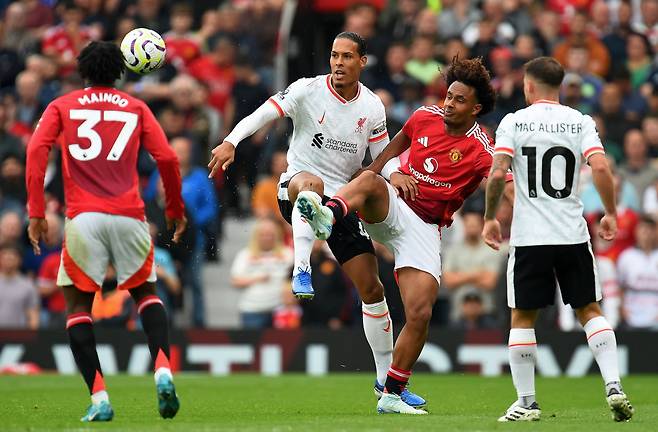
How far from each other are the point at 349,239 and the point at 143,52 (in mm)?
2202

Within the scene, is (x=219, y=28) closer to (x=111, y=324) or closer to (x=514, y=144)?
(x=111, y=324)

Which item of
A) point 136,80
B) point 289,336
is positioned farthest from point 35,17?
point 289,336

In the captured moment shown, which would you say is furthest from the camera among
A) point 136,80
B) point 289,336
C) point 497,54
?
point 136,80

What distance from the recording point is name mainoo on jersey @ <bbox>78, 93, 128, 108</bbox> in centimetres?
948

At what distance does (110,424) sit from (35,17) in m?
13.5

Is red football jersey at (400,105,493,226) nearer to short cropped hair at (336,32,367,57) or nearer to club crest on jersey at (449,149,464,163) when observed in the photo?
club crest on jersey at (449,149,464,163)

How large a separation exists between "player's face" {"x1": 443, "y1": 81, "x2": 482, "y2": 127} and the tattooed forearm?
1253 millimetres

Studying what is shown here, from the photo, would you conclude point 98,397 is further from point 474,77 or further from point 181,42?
point 181,42

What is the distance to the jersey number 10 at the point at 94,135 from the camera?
30.9 ft

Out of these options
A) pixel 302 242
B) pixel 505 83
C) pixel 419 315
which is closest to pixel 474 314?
pixel 505 83

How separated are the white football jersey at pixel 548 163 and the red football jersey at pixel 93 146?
2.55m

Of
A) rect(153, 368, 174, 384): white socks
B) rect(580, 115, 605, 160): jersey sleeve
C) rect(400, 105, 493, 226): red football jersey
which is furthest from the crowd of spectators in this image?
rect(580, 115, 605, 160): jersey sleeve

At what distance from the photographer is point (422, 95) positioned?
1881 cm

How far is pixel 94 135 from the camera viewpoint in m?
9.43
